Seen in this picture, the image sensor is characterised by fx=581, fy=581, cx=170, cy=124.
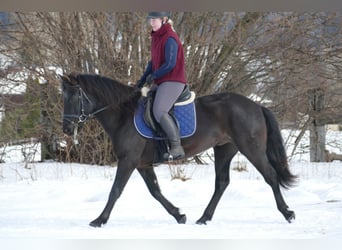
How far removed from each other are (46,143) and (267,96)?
4642 mm

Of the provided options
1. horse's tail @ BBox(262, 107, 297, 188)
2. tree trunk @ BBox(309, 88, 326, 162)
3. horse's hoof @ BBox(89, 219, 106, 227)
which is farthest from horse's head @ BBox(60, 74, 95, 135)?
tree trunk @ BBox(309, 88, 326, 162)

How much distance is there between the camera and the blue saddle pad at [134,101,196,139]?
608cm

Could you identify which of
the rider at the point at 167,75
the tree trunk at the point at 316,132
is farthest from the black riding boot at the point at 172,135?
the tree trunk at the point at 316,132

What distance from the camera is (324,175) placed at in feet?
32.8

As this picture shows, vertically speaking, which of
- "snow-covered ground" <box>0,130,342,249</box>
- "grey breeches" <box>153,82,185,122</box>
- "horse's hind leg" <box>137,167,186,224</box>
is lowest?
"snow-covered ground" <box>0,130,342,249</box>

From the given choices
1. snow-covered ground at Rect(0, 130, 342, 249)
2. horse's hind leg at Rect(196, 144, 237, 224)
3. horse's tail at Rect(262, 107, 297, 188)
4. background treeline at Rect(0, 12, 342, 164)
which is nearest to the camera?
snow-covered ground at Rect(0, 130, 342, 249)

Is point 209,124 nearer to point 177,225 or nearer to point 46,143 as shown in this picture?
point 177,225

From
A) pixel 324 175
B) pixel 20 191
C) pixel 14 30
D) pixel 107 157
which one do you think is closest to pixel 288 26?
pixel 324 175

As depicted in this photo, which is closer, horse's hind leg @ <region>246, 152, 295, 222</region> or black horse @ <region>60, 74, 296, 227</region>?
black horse @ <region>60, 74, 296, 227</region>

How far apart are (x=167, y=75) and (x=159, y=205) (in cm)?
229

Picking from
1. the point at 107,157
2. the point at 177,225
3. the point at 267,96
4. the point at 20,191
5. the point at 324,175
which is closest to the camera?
the point at 177,225

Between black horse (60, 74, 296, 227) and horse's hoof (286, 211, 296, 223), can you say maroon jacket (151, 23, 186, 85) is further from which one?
horse's hoof (286, 211, 296, 223)

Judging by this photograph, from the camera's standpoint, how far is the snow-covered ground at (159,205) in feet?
17.8

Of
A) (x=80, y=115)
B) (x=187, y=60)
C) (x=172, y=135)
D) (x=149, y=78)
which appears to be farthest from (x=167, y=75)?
(x=187, y=60)
